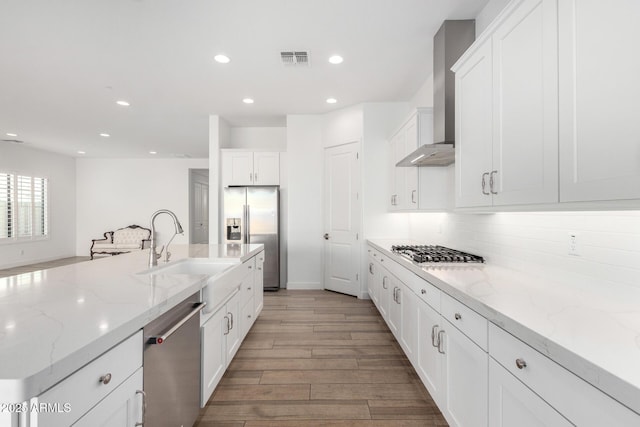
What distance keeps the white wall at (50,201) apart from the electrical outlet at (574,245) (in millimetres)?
9864

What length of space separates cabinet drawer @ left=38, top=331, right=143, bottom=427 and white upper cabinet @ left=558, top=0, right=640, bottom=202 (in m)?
1.71

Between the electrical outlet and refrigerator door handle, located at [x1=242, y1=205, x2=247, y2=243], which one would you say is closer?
the electrical outlet

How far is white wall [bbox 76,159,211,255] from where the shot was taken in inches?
337

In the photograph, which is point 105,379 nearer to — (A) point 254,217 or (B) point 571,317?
(B) point 571,317

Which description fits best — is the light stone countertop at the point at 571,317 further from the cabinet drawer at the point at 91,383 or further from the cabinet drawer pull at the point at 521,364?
the cabinet drawer at the point at 91,383

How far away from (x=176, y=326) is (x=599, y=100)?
6.15ft

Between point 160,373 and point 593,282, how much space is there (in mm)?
1977

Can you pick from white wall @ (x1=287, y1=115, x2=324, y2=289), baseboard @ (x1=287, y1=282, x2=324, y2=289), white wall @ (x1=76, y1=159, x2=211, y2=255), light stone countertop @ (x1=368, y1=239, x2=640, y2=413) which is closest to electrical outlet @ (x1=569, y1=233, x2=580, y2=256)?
light stone countertop @ (x1=368, y1=239, x2=640, y2=413)

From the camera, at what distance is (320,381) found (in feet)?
7.24

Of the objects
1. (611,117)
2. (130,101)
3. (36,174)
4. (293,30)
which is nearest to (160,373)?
(611,117)

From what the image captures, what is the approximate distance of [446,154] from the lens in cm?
254

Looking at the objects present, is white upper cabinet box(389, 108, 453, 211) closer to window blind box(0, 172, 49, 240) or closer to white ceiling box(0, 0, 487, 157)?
white ceiling box(0, 0, 487, 157)

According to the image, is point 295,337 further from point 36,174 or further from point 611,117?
point 36,174

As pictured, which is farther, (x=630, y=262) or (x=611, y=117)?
(x=630, y=262)
